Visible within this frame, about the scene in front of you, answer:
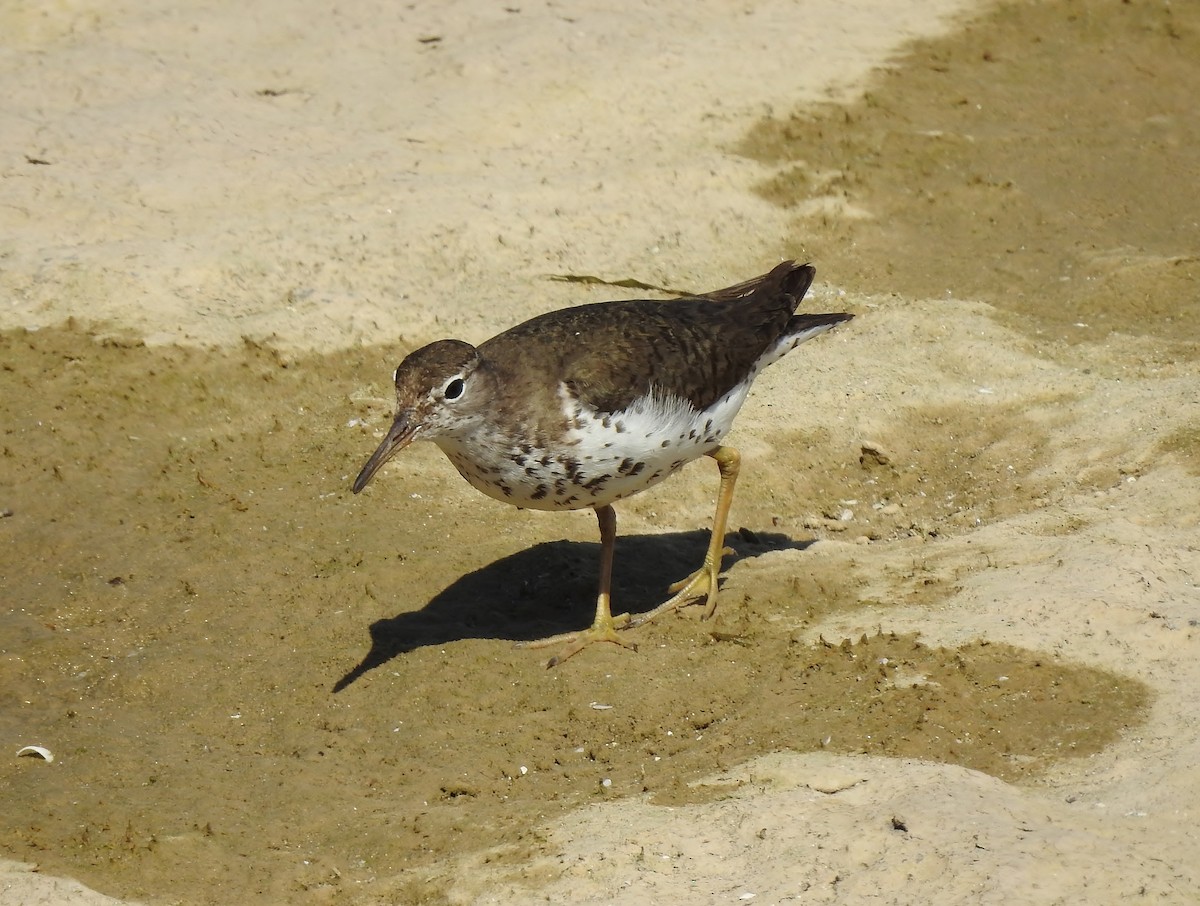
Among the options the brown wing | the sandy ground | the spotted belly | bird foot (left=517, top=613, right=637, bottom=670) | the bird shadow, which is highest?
the brown wing

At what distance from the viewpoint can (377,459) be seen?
7.17m

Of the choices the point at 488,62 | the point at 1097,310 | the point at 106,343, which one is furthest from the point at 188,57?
the point at 1097,310

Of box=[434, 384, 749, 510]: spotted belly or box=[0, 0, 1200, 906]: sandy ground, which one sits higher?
box=[434, 384, 749, 510]: spotted belly

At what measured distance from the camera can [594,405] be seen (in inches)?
293

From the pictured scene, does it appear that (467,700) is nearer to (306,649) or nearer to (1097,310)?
(306,649)

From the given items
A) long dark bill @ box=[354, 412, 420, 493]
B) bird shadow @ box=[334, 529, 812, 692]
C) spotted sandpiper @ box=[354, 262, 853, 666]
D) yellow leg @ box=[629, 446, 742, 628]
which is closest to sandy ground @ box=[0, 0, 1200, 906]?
bird shadow @ box=[334, 529, 812, 692]

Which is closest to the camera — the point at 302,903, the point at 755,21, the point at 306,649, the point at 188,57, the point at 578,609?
the point at 302,903

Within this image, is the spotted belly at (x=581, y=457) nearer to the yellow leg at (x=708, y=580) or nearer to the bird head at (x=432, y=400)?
the bird head at (x=432, y=400)

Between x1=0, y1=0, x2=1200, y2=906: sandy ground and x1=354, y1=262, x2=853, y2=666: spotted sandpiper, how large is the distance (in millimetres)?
969

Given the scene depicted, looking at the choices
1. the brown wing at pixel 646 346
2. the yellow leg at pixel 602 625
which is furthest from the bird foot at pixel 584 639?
the brown wing at pixel 646 346

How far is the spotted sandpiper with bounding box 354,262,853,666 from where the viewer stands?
726cm

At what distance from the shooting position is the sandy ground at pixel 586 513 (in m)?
6.19

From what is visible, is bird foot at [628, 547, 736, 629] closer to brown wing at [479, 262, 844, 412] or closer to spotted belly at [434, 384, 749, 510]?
spotted belly at [434, 384, 749, 510]

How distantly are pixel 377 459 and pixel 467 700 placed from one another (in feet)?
4.66
